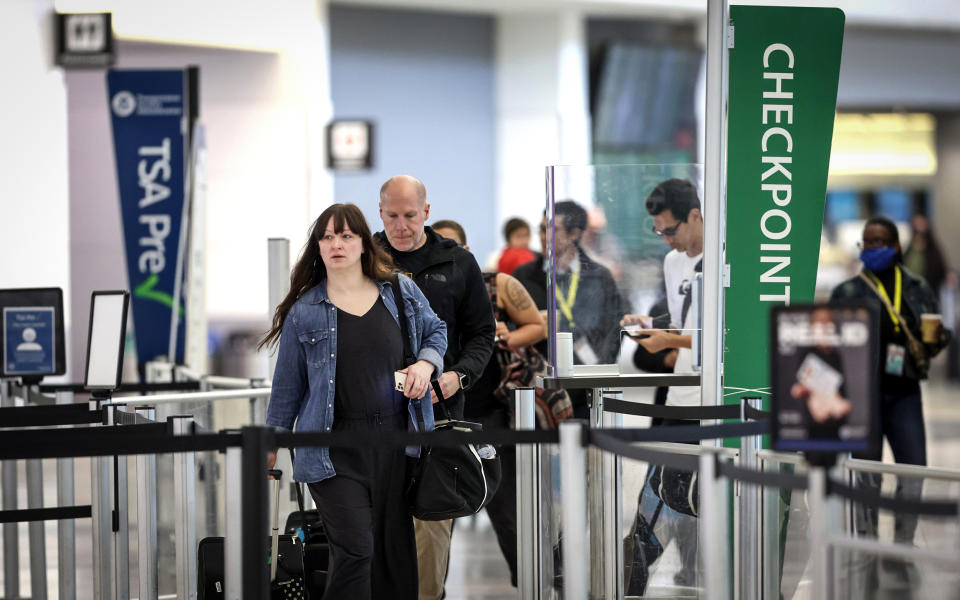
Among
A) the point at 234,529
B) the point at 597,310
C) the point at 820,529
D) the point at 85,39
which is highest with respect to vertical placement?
the point at 85,39

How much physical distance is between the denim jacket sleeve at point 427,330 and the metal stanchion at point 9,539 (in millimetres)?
2548

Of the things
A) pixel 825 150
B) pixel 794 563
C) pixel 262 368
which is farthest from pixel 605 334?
pixel 262 368

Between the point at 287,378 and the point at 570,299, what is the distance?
187 cm

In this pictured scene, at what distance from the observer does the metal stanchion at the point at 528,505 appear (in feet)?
13.4

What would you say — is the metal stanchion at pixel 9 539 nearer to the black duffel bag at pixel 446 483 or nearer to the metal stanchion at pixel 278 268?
the metal stanchion at pixel 278 268

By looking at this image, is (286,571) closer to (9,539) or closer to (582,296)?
(582,296)

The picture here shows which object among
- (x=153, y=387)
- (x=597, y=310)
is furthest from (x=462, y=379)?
(x=153, y=387)

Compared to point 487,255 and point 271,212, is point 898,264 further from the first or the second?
point 487,255

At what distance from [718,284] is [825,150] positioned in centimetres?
73

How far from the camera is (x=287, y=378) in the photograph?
378 cm

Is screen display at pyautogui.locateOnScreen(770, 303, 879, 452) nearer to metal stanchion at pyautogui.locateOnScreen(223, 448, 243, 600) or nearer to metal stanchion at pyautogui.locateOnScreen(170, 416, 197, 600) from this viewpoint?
metal stanchion at pyautogui.locateOnScreen(223, 448, 243, 600)

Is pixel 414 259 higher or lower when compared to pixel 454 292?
higher

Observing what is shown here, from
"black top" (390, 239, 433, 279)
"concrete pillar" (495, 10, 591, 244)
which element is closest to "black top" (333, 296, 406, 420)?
"black top" (390, 239, 433, 279)

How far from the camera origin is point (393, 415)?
379cm
